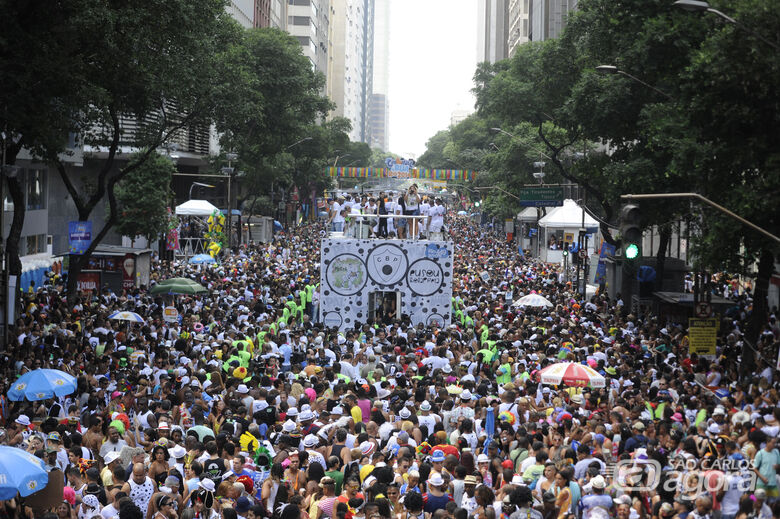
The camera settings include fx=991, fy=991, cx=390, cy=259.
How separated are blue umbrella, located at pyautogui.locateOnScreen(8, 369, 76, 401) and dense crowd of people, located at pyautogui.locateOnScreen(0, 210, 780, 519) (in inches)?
15.8

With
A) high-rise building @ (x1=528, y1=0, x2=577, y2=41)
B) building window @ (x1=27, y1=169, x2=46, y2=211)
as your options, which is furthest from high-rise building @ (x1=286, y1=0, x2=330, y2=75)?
building window @ (x1=27, y1=169, x2=46, y2=211)

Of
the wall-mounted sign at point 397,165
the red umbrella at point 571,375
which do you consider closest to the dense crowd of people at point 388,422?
the red umbrella at point 571,375

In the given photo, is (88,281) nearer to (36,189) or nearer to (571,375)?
(36,189)

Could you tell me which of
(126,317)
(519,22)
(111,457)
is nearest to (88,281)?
(126,317)

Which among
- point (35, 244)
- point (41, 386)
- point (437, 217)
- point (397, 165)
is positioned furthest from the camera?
point (397, 165)

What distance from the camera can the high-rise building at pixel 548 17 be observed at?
8356 centimetres

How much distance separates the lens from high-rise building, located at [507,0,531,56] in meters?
119

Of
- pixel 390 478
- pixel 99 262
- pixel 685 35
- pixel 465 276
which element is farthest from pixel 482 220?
pixel 390 478

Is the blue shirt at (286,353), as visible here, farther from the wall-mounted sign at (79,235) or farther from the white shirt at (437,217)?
the wall-mounted sign at (79,235)

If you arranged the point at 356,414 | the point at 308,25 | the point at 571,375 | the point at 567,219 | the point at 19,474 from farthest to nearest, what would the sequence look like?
the point at 308,25 → the point at 567,219 → the point at 571,375 → the point at 356,414 → the point at 19,474

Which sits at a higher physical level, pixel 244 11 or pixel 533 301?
pixel 244 11

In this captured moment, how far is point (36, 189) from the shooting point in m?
36.6

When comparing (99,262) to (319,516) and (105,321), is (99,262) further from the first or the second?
(319,516)

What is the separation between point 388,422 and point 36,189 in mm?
27167
